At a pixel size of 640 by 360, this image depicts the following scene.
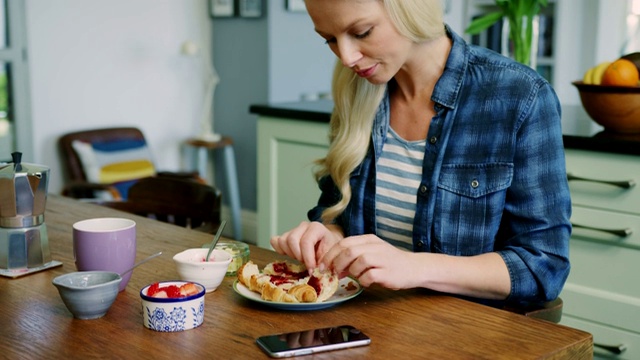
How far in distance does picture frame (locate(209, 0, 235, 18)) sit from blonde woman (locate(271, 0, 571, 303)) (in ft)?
10.9

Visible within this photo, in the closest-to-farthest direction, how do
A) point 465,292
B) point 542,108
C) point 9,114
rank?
point 465,292
point 542,108
point 9,114

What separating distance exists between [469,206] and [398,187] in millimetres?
162

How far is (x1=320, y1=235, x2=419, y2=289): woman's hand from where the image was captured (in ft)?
4.37

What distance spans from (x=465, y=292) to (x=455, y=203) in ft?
0.77

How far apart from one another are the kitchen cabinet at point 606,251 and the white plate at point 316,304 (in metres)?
1.22

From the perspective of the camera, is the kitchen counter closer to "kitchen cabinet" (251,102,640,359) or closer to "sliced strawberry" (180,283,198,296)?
"kitchen cabinet" (251,102,640,359)

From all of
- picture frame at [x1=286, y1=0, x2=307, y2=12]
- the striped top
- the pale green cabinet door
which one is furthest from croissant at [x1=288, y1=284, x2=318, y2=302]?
picture frame at [x1=286, y1=0, x2=307, y2=12]

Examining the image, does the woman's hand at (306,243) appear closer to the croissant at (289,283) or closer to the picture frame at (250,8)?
the croissant at (289,283)

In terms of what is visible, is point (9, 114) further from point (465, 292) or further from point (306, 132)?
point (465, 292)

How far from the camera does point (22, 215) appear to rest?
1542 millimetres

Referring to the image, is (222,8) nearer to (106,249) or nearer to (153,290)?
(106,249)

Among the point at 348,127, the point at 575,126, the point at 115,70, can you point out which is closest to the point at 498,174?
the point at 348,127

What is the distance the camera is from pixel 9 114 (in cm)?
435

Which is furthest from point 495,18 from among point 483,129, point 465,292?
point 465,292
